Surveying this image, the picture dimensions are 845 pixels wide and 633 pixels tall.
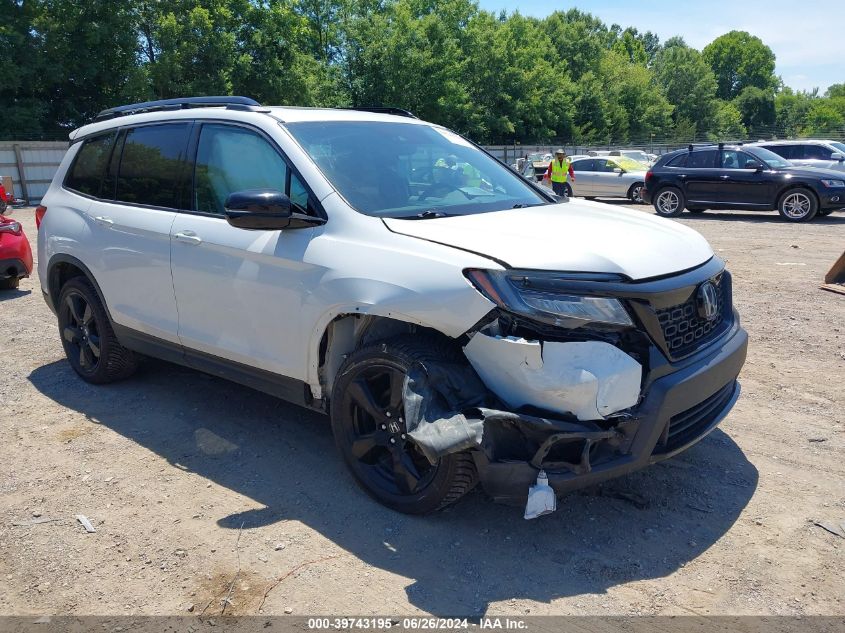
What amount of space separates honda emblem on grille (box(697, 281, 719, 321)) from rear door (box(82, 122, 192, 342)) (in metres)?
3.03

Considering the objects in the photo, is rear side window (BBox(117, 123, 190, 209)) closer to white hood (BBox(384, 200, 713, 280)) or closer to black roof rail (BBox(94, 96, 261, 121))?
black roof rail (BBox(94, 96, 261, 121))

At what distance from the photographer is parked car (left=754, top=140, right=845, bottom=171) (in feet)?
61.3

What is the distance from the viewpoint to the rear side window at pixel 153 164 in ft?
14.8

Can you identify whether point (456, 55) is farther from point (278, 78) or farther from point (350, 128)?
point (350, 128)

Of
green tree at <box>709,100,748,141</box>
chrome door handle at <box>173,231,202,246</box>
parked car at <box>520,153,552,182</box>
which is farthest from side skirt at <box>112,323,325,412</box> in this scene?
green tree at <box>709,100,748,141</box>

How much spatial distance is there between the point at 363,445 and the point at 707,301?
5.89 ft

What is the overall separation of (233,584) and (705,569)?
6.57ft

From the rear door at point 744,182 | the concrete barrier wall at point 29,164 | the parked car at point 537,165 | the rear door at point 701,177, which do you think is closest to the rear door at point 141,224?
the rear door at point 744,182

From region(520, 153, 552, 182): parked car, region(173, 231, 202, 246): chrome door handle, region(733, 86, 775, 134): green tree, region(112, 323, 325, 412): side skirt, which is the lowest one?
region(112, 323, 325, 412): side skirt

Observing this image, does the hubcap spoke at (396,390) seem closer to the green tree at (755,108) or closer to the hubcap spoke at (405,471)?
the hubcap spoke at (405,471)

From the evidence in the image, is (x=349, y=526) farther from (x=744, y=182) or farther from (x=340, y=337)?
(x=744, y=182)

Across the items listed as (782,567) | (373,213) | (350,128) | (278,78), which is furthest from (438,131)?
(278,78)

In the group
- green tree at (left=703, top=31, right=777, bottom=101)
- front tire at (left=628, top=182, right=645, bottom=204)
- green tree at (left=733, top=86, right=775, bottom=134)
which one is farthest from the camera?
green tree at (left=703, top=31, right=777, bottom=101)

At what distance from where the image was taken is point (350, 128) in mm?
4211
